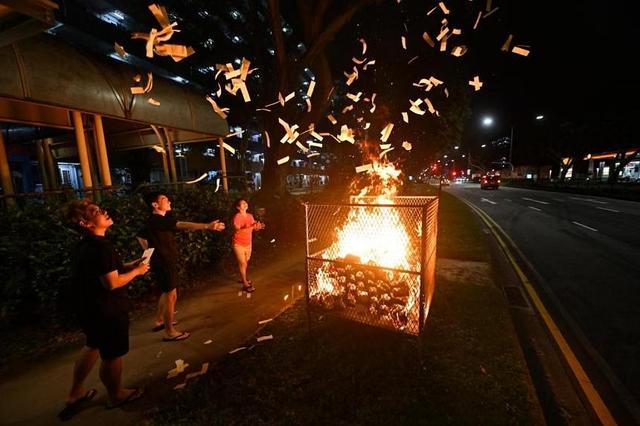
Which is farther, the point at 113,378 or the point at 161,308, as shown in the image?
the point at 161,308

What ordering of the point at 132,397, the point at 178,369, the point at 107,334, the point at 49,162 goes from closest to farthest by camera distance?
the point at 107,334
the point at 132,397
the point at 178,369
the point at 49,162

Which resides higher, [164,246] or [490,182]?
[164,246]

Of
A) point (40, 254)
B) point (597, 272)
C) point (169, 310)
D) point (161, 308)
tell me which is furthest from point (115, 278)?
point (597, 272)

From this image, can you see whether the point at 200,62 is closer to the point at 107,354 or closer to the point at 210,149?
the point at 107,354

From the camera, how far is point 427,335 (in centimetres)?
426

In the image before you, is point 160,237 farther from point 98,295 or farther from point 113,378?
point 113,378

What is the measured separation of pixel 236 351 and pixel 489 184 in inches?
1769

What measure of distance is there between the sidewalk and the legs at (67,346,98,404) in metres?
0.22

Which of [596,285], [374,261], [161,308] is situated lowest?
[596,285]

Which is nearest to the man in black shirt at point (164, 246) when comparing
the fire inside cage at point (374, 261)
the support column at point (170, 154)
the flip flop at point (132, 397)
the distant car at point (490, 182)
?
the flip flop at point (132, 397)

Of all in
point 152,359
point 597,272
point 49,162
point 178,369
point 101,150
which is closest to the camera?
point 178,369

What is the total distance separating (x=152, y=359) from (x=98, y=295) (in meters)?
1.64

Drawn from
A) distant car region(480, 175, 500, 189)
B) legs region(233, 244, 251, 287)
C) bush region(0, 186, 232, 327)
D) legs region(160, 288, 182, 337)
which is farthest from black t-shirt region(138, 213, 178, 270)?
distant car region(480, 175, 500, 189)

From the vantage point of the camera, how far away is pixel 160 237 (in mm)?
4164
